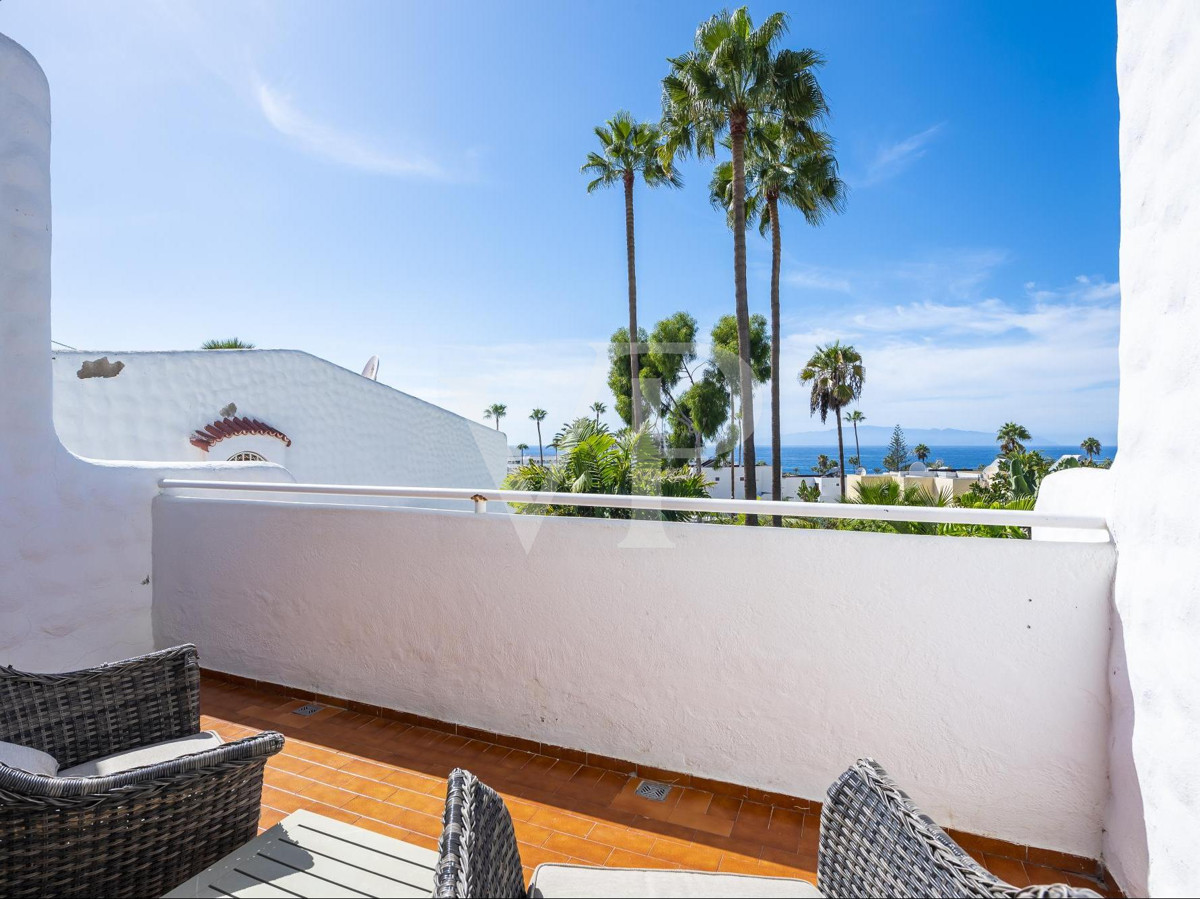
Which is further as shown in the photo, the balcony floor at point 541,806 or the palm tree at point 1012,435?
the palm tree at point 1012,435

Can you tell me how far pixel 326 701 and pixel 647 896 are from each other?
2286 millimetres

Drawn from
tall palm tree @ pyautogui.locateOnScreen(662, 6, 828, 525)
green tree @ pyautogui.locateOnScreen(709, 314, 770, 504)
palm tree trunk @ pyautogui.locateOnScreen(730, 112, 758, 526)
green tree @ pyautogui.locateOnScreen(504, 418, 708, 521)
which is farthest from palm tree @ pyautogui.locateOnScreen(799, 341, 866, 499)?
green tree @ pyautogui.locateOnScreen(504, 418, 708, 521)

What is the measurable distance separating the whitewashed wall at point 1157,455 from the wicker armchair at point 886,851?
2.54ft

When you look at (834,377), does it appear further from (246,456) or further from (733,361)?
(246,456)

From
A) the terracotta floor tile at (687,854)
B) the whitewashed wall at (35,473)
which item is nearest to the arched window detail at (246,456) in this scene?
the whitewashed wall at (35,473)

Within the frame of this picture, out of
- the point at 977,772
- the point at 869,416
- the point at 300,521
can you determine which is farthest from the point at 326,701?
the point at 869,416

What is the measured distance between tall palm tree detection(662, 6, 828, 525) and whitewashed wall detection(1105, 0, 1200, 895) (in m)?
9.58

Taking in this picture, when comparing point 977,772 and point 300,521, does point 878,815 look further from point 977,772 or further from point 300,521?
point 300,521

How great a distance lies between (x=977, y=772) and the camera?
73.4 inches

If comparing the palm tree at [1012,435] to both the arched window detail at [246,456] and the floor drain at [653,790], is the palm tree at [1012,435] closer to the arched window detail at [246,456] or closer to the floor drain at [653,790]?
the arched window detail at [246,456]

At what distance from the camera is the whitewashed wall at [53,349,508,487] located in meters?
7.21

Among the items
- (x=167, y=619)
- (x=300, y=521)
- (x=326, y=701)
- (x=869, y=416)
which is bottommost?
(x=326, y=701)

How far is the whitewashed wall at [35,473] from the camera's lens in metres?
2.79

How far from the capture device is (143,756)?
1646 mm
